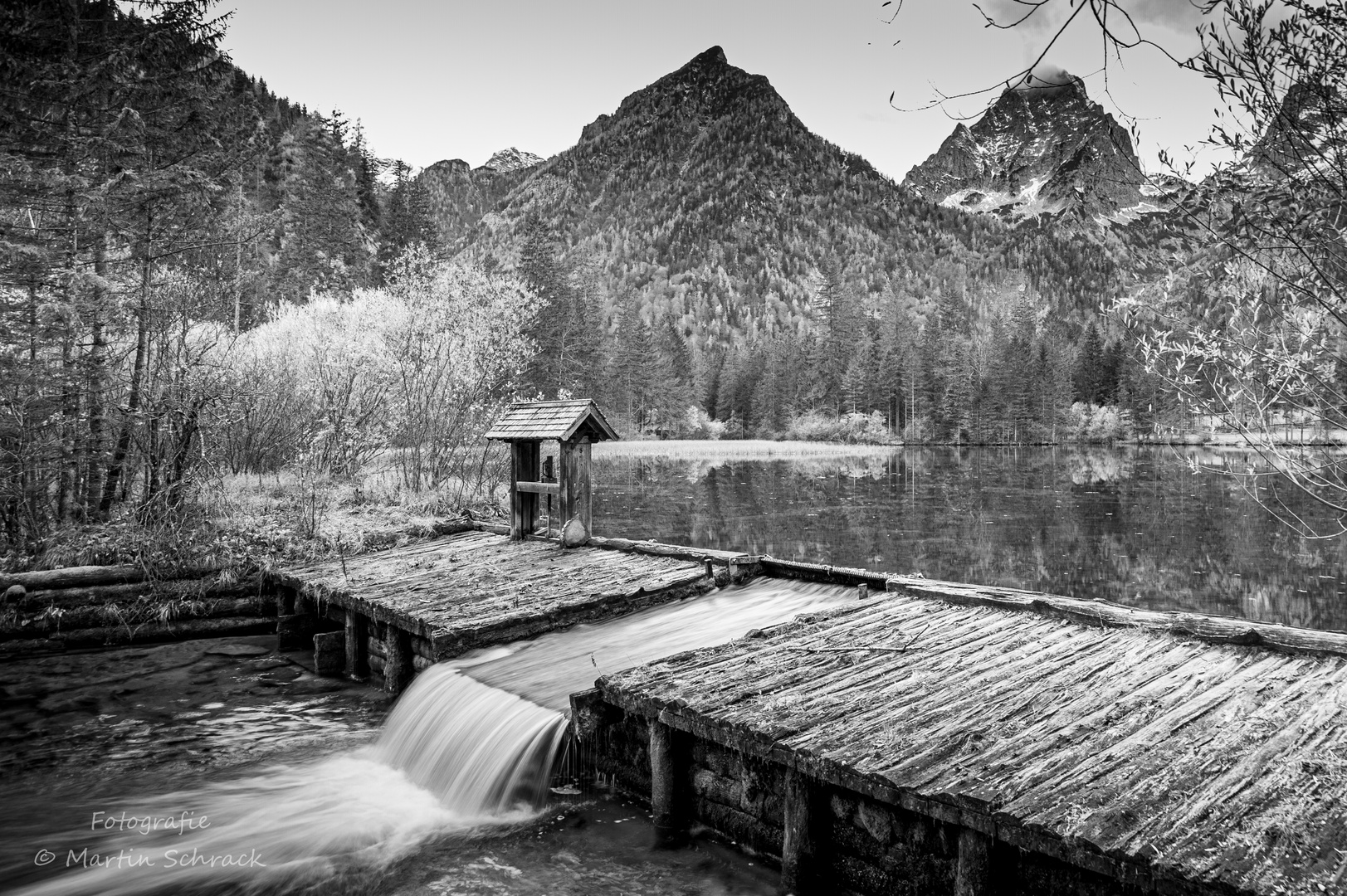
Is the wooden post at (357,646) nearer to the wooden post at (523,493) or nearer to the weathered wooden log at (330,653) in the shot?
the weathered wooden log at (330,653)

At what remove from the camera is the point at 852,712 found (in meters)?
5.10

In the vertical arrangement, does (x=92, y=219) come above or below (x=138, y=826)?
above

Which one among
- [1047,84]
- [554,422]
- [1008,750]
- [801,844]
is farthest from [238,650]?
[1047,84]

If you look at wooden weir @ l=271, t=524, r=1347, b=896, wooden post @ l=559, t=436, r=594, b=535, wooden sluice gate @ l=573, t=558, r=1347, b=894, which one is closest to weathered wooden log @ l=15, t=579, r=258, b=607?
wooden post @ l=559, t=436, r=594, b=535

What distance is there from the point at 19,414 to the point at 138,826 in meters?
7.96

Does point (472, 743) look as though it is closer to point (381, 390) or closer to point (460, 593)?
point (460, 593)

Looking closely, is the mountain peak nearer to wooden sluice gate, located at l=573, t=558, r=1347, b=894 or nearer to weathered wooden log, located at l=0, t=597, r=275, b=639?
wooden sluice gate, located at l=573, t=558, r=1347, b=894

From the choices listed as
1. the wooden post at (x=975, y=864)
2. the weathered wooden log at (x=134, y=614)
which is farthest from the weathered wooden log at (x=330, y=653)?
the wooden post at (x=975, y=864)

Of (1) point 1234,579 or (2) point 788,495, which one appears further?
A: (2) point 788,495

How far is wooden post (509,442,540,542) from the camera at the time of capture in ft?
42.7

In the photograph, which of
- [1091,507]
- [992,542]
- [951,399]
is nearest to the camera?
[992,542]

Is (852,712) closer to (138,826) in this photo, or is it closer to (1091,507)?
(138,826)

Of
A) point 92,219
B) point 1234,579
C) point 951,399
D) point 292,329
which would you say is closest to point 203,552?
point 92,219

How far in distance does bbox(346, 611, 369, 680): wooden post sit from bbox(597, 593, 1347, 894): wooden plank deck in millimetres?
5250
